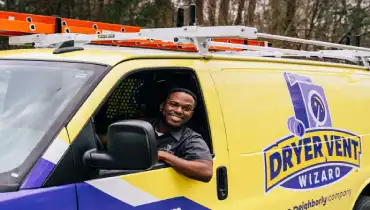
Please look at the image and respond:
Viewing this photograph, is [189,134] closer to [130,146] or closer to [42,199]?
[130,146]

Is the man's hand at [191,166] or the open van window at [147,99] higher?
the open van window at [147,99]

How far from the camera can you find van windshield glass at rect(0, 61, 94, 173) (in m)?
2.53

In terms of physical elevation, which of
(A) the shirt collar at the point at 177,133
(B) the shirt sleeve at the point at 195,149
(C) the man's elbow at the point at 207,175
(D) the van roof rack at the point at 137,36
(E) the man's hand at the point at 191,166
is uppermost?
(D) the van roof rack at the point at 137,36

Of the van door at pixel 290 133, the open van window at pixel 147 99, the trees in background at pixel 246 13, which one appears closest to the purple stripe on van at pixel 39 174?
the open van window at pixel 147 99

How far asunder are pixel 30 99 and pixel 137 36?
0.96 metres

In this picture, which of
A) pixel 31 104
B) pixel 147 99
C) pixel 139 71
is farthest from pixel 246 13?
pixel 31 104

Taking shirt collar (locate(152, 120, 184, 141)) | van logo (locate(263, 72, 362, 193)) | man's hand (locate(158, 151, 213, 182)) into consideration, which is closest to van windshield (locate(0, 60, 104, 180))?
man's hand (locate(158, 151, 213, 182))

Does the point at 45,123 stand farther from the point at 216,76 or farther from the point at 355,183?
the point at 355,183

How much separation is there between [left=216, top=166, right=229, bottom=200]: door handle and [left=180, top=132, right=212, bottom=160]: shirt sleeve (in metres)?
0.19

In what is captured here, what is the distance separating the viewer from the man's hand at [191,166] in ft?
9.82

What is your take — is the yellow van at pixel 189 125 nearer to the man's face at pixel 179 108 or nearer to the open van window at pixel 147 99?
the open van window at pixel 147 99

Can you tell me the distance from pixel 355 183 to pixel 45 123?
310 centimetres

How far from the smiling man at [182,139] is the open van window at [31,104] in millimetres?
663

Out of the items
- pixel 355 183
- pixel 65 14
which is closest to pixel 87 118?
pixel 355 183
